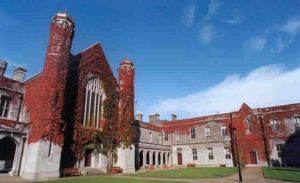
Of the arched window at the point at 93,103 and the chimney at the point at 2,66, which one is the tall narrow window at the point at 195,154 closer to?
the arched window at the point at 93,103

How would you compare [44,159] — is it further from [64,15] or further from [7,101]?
[64,15]

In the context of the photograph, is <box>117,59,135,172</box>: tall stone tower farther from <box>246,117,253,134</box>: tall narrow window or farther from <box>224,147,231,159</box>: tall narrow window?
<box>246,117,253,134</box>: tall narrow window

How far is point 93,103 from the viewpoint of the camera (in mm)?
26172

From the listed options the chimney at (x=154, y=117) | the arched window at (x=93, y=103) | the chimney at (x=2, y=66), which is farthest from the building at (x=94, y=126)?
the chimney at (x=154, y=117)

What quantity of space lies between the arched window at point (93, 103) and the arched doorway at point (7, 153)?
23.3 feet

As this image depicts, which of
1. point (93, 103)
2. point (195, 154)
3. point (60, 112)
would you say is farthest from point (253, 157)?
point (60, 112)

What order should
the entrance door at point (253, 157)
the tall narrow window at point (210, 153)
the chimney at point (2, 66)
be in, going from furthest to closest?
the tall narrow window at point (210, 153) < the entrance door at point (253, 157) < the chimney at point (2, 66)

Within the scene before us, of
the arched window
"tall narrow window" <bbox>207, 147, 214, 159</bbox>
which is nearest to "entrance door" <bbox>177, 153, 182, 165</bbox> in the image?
"tall narrow window" <bbox>207, 147, 214, 159</bbox>

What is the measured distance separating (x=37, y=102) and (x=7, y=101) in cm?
317

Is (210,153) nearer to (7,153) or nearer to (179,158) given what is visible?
(179,158)

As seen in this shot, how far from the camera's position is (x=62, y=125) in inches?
787

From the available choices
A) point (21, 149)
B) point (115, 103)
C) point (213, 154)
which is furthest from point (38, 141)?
point (213, 154)

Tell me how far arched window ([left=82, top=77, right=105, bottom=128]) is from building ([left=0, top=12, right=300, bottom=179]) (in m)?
0.12

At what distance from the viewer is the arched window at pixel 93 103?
24859 millimetres
